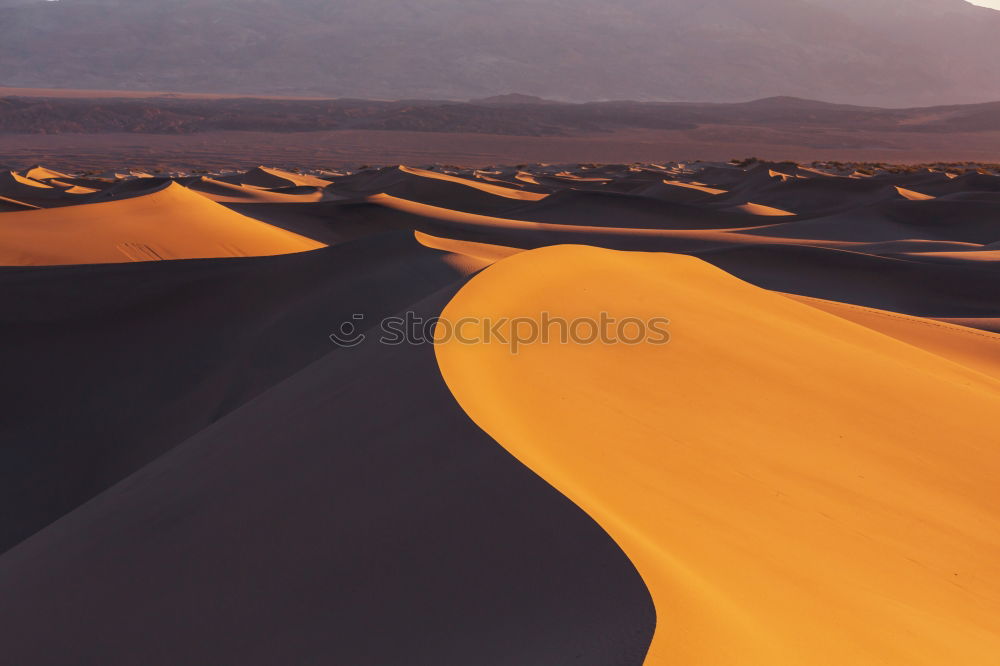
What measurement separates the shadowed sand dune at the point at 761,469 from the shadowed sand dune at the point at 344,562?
5.6 inches

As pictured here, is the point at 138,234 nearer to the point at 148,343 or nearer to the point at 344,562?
the point at 148,343

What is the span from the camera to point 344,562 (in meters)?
2.37

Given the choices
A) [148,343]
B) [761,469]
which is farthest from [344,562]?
[148,343]

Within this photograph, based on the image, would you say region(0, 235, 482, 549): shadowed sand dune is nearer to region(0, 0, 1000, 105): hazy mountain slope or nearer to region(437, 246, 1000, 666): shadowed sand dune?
region(437, 246, 1000, 666): shadowed sand dune

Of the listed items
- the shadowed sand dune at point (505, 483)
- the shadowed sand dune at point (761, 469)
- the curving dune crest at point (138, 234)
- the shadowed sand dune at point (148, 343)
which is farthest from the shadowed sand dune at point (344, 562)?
the curving dune crest at point (138, 234)

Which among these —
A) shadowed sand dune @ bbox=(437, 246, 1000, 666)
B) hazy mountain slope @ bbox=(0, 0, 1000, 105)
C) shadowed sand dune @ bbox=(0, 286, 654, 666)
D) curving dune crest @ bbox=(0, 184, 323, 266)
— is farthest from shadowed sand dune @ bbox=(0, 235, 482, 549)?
hazy mountain slope @ bbox=(0, 0, 1000, 105)

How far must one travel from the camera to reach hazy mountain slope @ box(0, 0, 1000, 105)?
136125 mm

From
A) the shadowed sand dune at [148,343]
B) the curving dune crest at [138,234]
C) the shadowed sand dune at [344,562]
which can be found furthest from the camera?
the curving dune crest at [138,234]

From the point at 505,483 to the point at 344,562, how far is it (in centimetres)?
53

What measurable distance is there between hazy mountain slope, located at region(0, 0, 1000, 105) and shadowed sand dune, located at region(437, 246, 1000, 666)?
135 meters

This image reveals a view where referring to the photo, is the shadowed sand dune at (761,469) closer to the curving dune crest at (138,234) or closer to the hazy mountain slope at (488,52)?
the curving dune crest at (138,234)

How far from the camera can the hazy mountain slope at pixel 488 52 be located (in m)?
136

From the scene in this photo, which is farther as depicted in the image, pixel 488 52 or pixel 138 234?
pixel 488 52

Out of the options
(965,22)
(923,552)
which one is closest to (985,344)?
(923,552)
